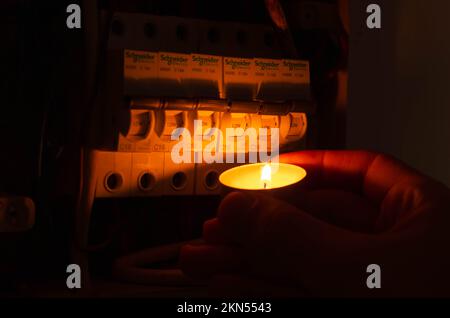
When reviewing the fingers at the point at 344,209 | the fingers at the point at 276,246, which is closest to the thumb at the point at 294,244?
the fingers at the point at 276,246

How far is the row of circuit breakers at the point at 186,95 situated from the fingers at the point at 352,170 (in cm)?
6

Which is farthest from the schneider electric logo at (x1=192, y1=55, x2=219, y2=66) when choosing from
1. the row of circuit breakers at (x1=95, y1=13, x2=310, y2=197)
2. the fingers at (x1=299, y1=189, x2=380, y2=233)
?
the fingers at (x1=299, y1=189, x2=380, y2=233)

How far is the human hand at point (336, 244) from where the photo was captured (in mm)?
468

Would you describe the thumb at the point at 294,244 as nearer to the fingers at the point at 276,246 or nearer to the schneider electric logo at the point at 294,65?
the fingers at the point at 276,246

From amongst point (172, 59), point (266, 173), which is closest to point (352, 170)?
point (266, 173)

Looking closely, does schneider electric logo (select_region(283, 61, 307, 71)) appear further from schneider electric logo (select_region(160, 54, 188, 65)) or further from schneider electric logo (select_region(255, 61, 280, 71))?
schneider electric logo (select_region(160, 54, 188, 65))

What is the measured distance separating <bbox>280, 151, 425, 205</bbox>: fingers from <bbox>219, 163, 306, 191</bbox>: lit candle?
4cm

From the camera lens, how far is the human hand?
468mm

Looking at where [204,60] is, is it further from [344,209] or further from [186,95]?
[344,209]

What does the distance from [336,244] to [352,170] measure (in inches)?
9.3

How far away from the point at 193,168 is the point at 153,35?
0.61ft

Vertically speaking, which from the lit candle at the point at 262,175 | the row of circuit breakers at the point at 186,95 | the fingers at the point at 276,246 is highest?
the row of circuit breakers at the point at 186,95

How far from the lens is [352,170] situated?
2.28ft
